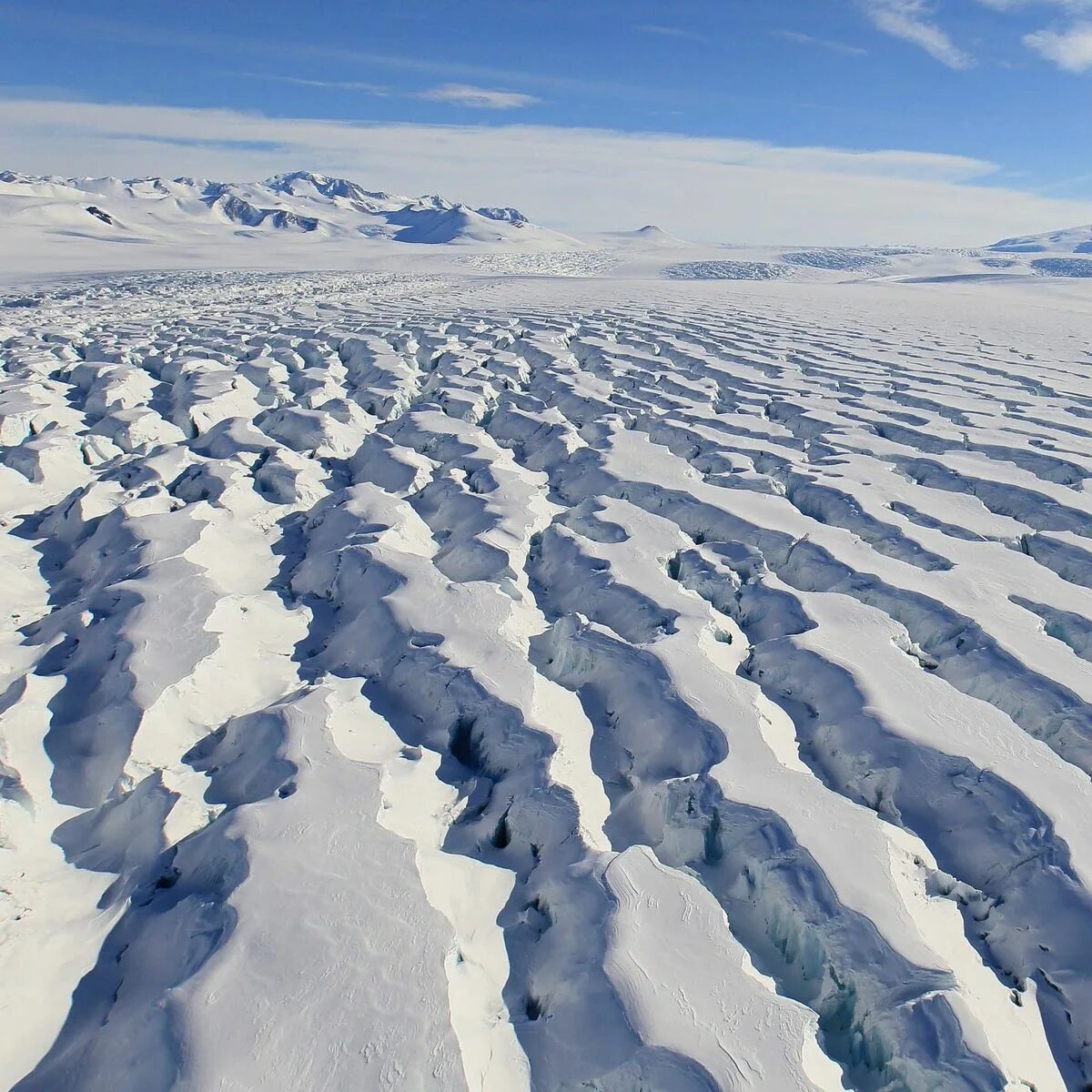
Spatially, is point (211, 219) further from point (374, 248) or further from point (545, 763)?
point (545, 763)

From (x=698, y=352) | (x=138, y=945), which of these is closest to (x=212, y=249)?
(x=698, y=352)

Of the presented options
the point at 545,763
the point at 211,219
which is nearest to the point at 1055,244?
the point at 211,219

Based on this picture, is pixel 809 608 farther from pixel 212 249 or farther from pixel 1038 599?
pixel 212 249

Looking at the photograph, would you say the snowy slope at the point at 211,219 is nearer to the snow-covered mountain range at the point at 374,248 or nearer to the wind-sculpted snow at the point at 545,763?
the snow-covered mountain range at the point at 374,248

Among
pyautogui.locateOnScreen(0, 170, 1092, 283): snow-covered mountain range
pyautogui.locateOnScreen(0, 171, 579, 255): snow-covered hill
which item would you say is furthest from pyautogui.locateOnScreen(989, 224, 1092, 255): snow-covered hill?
pyautogui.locateOnScreen(0, 171, 579, 255): snow-covered hill

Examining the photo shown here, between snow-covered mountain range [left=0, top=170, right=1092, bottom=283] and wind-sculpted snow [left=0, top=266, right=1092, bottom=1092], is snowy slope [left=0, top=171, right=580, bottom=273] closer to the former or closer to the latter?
snow-covered mountain range [left=0, top=170, right=1092, bottom=283]

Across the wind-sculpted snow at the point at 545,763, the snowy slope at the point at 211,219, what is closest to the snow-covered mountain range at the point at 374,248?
the snowy slope at the point at 211,219
